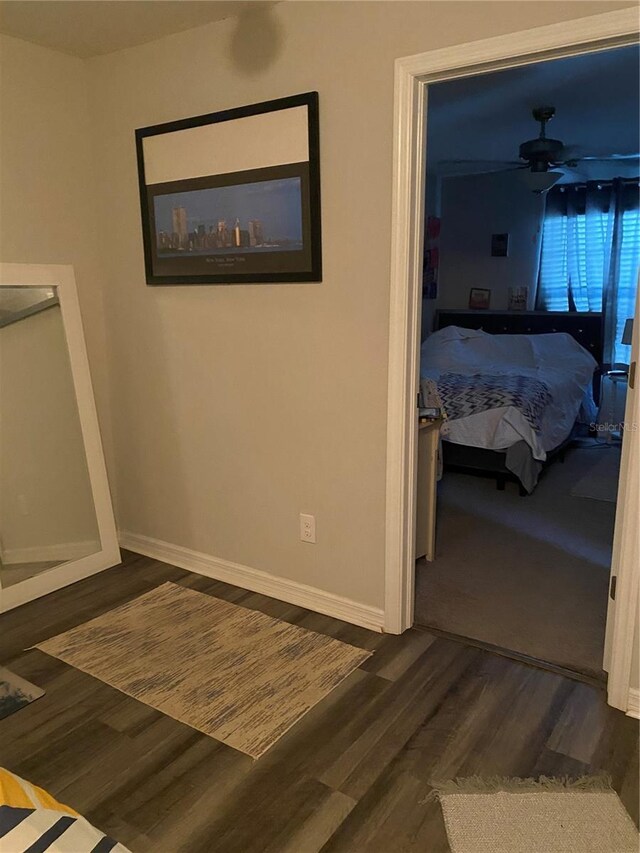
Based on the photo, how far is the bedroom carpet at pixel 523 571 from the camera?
103 inches

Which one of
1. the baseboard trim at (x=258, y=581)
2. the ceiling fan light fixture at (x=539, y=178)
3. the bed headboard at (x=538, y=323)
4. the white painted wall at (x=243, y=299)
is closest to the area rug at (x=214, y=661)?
the baseboard trim at (x=258, y=581)

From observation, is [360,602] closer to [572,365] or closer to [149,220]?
[149,220]

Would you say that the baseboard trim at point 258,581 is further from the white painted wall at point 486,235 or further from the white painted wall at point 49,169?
the white painted wall at point 486,235

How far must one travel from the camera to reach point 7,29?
8.77 ft

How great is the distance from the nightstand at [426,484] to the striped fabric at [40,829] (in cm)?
220

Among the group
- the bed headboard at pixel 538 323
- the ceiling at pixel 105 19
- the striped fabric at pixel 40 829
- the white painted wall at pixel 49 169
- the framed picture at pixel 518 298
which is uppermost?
the ceiling at pixel 105 19

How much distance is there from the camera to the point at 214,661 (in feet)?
8.08

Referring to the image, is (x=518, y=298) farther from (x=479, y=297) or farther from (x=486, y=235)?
(x=486, y=235)

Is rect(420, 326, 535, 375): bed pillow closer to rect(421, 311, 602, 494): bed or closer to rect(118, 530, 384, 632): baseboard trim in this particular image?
rect(421, 311, 602, 494): bed

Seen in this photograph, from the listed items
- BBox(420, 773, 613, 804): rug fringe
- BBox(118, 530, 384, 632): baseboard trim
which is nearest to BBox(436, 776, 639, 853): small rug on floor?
BBox(420, 773, 613, 804): rug fringe

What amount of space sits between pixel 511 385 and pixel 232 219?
2.56 m

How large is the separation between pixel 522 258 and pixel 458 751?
5.10 metres

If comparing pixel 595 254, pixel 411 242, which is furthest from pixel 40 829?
pixel 595 254

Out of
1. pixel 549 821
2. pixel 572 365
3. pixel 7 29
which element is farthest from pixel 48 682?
pixel 572 365
